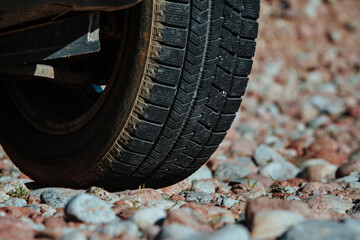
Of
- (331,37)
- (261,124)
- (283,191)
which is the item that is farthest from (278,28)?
(283,191)

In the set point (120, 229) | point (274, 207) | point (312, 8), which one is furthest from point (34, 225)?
point (312, 8)

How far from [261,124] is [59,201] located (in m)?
4.02

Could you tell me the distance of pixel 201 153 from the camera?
233cm

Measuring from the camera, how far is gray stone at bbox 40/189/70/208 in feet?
6.67

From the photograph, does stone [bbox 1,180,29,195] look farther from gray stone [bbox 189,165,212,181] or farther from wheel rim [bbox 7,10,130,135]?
gray stone [bbox 189,165,212,181]

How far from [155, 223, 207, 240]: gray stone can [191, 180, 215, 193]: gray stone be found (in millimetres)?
1099

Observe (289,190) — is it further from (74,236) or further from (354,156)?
(354,156)

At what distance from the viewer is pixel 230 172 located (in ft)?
10.3

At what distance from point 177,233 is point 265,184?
1385 millimetres

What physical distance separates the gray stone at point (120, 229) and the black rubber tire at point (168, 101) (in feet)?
1.85

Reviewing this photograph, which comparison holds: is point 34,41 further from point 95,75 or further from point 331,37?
point 331,37

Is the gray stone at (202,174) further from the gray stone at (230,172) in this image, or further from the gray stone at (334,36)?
the gray stone at (334,36)

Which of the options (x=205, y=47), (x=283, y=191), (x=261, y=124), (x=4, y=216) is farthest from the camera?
(x=261, y=124)

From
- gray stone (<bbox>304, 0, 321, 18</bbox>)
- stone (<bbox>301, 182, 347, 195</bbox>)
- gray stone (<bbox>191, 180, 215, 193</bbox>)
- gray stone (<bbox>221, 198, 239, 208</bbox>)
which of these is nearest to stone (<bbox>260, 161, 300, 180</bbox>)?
stone (<bbox>301, 182, 347, 195</bbox>)
